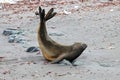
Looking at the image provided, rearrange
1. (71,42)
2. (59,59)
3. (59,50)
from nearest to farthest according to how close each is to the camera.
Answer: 1. (59,59)
2. (59,50)
3. (71,42)

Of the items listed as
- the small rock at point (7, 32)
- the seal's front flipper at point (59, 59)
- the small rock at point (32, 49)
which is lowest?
the small rock at point (7, 32)

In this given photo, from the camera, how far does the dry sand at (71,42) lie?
25.6 feet

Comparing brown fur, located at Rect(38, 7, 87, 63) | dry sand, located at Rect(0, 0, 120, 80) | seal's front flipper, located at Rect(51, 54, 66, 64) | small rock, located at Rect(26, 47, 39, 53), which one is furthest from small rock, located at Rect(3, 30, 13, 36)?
seal's front flipper, located at Rect(51, 54, 66, 64)

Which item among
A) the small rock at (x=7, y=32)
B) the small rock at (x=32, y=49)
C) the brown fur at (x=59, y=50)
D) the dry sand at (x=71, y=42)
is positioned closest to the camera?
the dry sand at (x=71, y=42)

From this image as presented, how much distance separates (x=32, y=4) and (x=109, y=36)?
6.84 m

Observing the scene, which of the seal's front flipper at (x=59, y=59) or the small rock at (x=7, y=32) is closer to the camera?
the seal's front flipper at (x=59, y=59)

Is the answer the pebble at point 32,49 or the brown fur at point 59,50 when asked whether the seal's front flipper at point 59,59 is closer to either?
the brown fur at point 59,50

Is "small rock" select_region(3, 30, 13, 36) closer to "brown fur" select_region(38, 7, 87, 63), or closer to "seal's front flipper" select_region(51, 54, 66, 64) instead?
"brown fur" select_region(38, 7, 87, 63)

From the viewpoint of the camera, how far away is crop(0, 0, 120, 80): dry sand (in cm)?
780

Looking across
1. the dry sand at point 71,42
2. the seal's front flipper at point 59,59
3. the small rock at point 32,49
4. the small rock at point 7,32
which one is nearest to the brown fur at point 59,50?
the seal's front flipper at point 59,59

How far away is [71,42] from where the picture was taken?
424 inches

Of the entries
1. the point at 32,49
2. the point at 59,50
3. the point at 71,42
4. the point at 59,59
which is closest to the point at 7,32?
the point at 71,42

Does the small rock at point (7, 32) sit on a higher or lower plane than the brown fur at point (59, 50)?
lower

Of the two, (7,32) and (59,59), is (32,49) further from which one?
(7,32)
